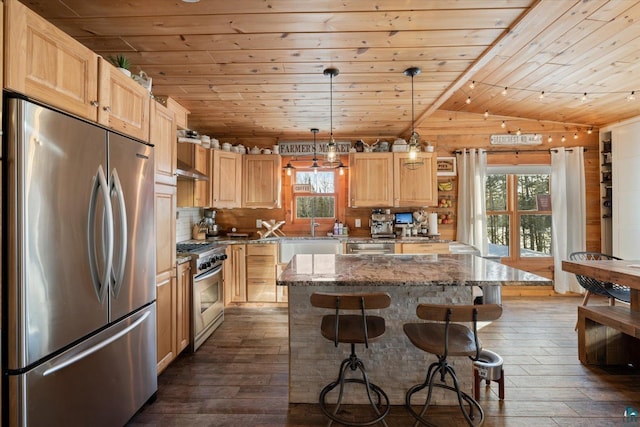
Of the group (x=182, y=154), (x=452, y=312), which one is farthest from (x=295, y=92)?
(x=452, y=312)

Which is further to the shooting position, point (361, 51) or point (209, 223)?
point (209, 223)

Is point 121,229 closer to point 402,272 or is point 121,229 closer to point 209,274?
point 209,274

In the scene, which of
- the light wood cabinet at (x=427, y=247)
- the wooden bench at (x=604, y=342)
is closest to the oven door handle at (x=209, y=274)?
the light wood cabinet at (x=427, y=247)

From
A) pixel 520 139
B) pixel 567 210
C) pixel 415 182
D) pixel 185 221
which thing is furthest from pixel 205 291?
pixel 567 210

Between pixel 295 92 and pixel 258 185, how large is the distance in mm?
1894

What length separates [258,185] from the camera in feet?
15.8

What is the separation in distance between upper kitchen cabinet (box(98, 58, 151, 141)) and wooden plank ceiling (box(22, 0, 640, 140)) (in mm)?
373

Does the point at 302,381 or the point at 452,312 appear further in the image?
the point at 302,381

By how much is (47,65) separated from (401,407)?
279 centimetres

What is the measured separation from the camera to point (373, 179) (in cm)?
470

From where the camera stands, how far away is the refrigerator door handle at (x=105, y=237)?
1607mm

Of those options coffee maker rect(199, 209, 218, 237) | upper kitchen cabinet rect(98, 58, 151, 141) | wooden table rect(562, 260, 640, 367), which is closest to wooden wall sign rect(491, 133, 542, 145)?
wooden table rect(562, 260, 640, 367)

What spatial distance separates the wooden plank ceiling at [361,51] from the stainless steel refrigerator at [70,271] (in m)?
0.88

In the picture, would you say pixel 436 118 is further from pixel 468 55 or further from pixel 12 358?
pixel 12 358
